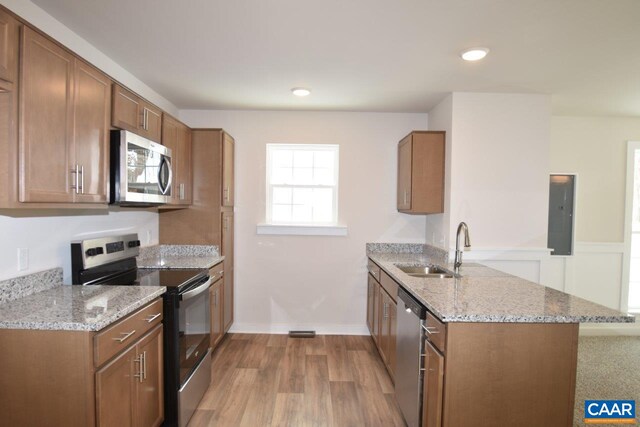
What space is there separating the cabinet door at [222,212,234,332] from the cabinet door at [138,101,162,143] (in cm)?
108

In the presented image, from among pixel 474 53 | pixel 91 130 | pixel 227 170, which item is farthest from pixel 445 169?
pixel 91 130

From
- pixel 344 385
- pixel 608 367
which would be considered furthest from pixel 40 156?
pixel 608 367

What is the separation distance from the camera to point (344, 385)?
291 cm

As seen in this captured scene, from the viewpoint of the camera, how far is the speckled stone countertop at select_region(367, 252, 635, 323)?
169 cm

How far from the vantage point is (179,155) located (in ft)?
Answer: 10.6

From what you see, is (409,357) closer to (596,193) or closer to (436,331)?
(436,331)

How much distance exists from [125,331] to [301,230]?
2419mm

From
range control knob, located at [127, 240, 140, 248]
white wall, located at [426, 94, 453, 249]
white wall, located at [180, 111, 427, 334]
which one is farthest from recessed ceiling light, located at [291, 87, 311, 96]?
range control knob, located at [127, 240, 140, 248]

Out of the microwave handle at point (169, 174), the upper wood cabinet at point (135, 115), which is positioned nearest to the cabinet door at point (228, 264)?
the microwave handle at point (169, 174)

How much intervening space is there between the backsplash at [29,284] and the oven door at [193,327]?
0.77m

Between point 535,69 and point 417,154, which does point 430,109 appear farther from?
point 535,69

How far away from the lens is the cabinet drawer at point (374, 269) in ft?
11.2

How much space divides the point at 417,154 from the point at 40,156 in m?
2.91
